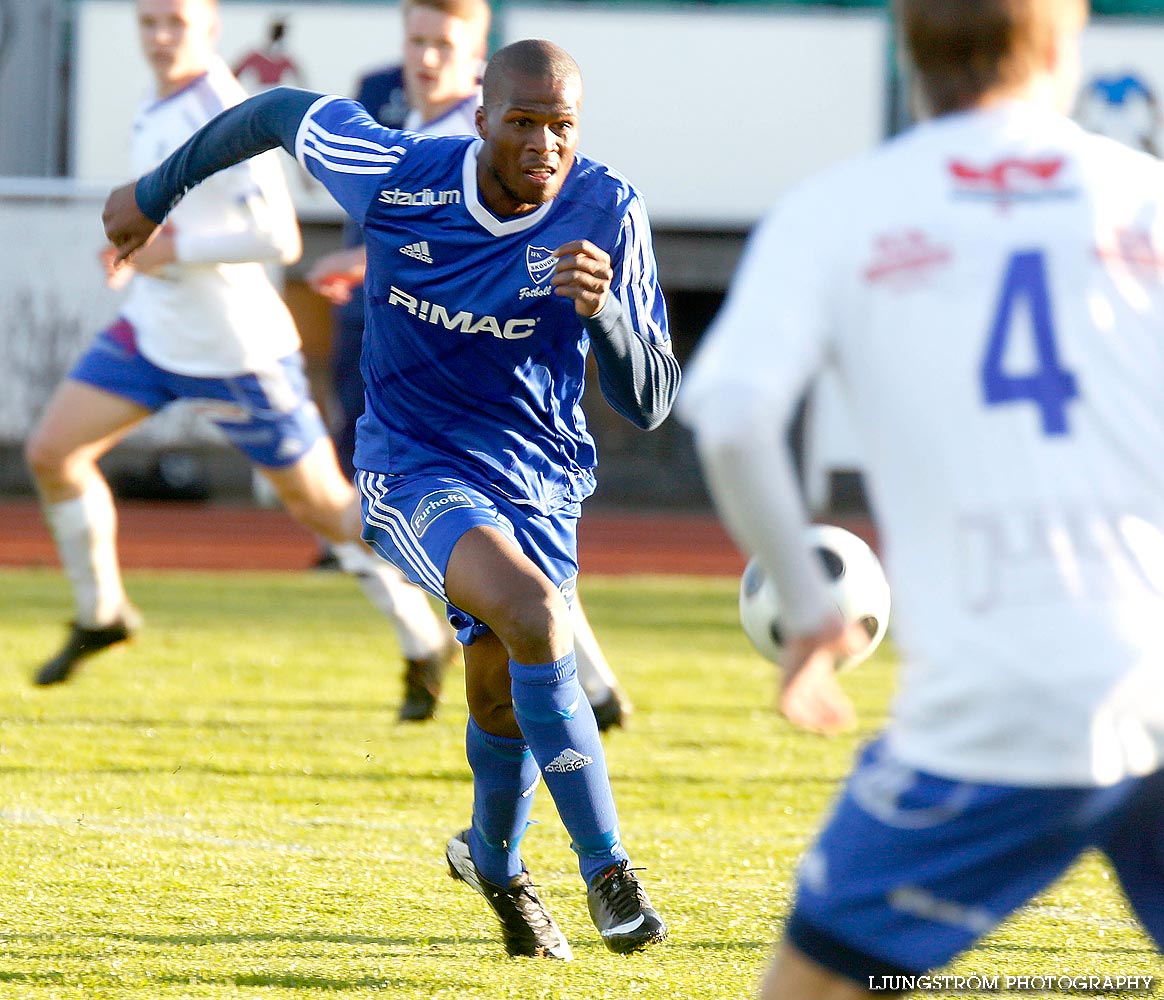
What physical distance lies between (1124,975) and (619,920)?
101cm

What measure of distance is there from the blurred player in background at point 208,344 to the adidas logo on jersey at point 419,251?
2148 millimetres

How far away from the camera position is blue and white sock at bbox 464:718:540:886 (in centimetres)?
360

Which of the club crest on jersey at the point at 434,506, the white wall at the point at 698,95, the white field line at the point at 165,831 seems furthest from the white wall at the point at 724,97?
the club crest on jersey at the point at 434,506

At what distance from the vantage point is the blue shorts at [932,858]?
1.83 m

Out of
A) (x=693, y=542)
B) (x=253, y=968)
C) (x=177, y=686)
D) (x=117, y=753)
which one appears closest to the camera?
(x=253, y=968)

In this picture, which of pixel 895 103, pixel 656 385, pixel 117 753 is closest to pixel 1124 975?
pixel 656 385

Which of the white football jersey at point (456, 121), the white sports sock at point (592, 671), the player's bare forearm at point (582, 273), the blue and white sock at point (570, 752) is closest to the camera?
the player's bare forearm at point (582, 273)

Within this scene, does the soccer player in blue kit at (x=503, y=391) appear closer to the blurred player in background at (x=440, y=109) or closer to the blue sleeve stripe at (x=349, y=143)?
the blue sleeve stripe at (x=349, y=143)

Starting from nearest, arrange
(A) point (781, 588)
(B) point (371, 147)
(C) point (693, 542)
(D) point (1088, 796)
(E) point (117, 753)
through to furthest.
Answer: (D) point (1088, 796) → (A) point (781, 588) → (B) point (371, 147) → (E) point (117, 753) → (C) point (693, 542)

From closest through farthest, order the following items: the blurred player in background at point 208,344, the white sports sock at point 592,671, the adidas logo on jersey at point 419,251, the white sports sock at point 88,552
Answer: the adidas logo on jersey at point 419,251
the white sports sock at point 592,671
the blurred player in background at point 208,344
the white sports sock at point 88,552

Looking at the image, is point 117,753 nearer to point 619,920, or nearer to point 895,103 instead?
point 619,920

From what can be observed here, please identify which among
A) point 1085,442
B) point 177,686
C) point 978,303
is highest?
point 978,303

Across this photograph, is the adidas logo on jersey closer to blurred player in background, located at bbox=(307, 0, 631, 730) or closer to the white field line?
the white field line

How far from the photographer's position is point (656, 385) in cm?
354
